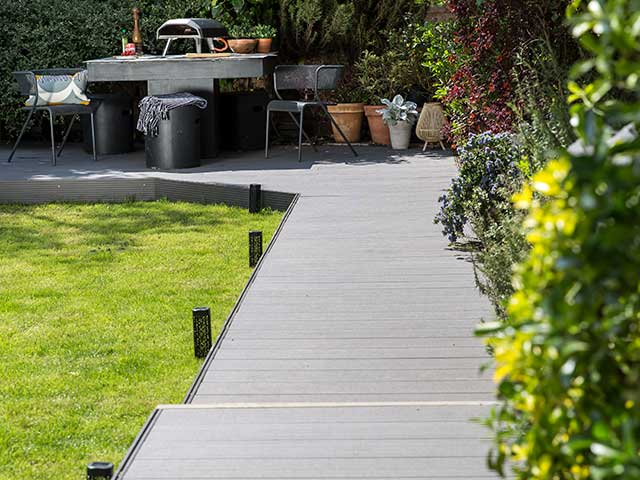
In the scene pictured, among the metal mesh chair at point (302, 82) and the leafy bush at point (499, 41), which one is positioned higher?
the leafy bush at point (499, 41)

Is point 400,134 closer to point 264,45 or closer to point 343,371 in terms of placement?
point 264,45

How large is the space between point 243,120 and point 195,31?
1.05 m

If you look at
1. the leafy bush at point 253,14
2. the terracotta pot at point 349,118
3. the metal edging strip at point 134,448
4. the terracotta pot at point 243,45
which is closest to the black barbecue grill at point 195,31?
the terracotta pot at point 243,45

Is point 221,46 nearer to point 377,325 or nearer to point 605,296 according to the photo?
point 377,325

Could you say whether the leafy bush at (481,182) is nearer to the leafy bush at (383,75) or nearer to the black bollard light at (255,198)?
the black bollard light at (255,198)

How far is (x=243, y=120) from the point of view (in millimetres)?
10266

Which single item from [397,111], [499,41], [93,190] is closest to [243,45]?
[397,111]

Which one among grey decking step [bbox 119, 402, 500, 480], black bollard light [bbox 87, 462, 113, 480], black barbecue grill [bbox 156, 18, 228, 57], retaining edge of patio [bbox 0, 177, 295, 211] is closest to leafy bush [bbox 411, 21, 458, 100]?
black barbecue grill [bbox 156, 18, 228, 57]

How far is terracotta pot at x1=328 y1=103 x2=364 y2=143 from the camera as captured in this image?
10.5 metres

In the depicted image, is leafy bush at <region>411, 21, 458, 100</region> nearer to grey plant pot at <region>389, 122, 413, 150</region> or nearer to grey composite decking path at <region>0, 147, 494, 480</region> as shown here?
grey plant pot at <region>389, 122, 413, 150</region>

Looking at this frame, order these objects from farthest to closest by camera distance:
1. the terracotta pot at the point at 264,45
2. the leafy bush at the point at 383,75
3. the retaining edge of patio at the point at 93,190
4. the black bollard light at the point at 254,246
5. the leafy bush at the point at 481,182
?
the leafy bush at the point at 383,75, the terracotta pot at the point at 264,45, the retaining edge of patio at the point at 93,190, the black bollard light at the point at 254,246, the leafy bush at the point at 481,182

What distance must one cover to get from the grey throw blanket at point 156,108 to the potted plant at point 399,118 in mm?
1863

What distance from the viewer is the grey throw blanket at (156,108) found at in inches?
347

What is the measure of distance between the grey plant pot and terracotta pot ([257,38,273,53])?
135cm
